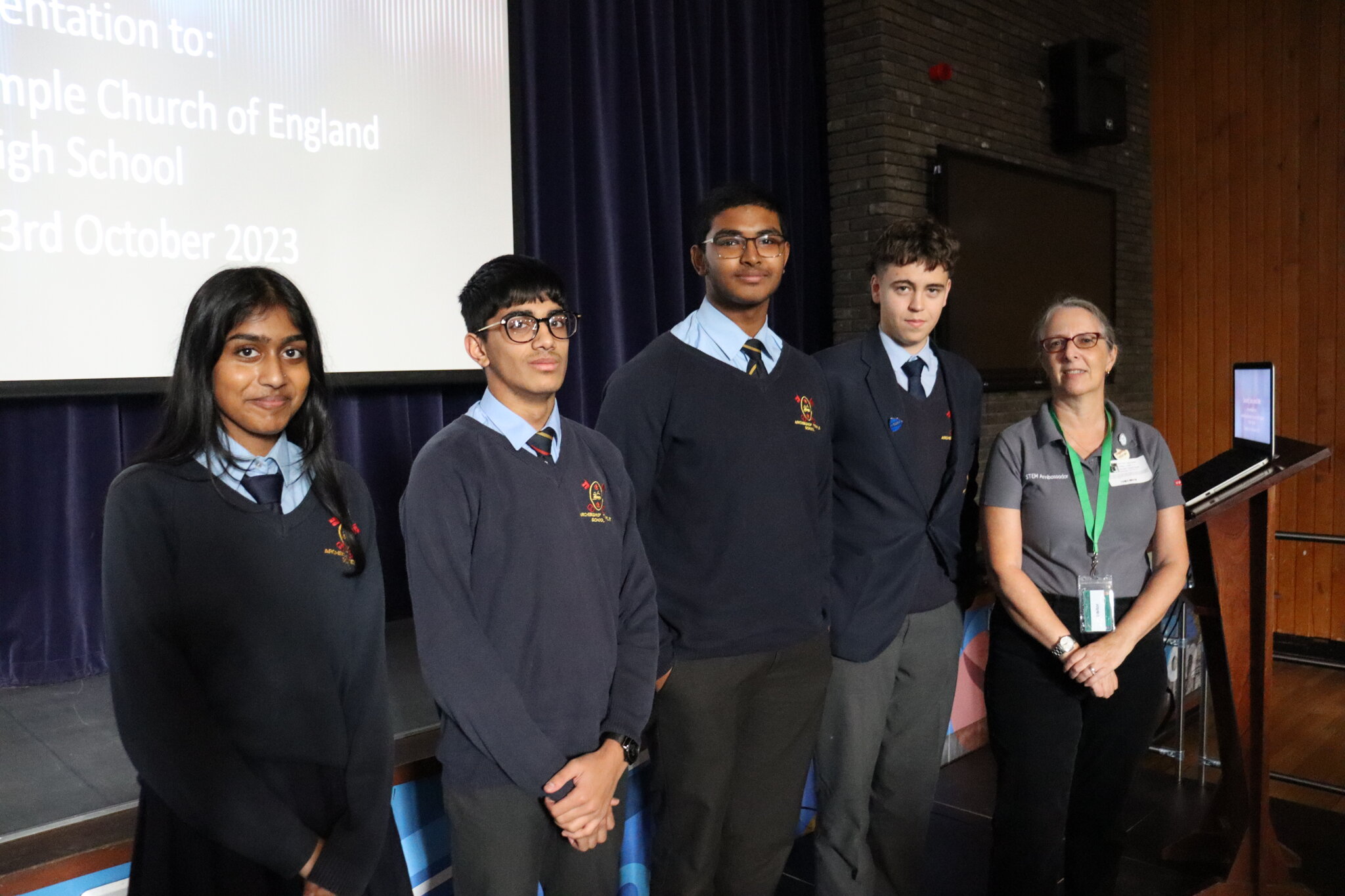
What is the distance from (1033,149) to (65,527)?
15.4 ft

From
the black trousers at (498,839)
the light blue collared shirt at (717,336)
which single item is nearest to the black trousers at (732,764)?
the black trousers at (498,839)

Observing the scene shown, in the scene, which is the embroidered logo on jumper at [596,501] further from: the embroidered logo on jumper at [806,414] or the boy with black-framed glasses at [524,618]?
the embroidered logo on jumper at [806,414]

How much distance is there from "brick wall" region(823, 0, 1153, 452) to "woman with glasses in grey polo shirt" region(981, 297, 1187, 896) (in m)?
2.43

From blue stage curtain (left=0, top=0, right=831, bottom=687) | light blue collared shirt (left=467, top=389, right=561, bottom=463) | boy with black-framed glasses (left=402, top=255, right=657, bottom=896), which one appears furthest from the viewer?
blue stage curtain (left=0, top=0, right=831, bottom=687)

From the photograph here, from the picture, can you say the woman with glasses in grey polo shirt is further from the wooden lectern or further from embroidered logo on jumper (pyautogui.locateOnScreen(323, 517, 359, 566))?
embroidered logo on jumper (pyautogui.locateOnScreen(323, 517, 359, 566))

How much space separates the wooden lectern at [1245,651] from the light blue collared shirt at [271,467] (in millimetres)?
2043

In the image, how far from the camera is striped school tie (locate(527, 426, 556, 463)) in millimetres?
1563

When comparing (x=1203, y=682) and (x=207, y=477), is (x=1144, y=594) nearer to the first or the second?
(x=1203, y=682)

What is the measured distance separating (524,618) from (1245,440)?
6.83 ft

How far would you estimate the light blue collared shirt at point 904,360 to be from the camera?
2.19 meters

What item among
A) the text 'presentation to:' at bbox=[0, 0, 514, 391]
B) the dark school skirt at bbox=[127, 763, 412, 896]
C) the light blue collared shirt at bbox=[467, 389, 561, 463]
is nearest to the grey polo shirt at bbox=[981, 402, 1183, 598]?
the light blue collared shirt at bbox=[467, 389, 561, 463]

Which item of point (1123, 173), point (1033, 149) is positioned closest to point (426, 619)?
point (1033, 149)

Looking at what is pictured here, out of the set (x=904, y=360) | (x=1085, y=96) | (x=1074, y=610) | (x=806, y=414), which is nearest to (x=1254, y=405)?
(x=1074, y=610)

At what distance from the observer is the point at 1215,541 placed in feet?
7.95
